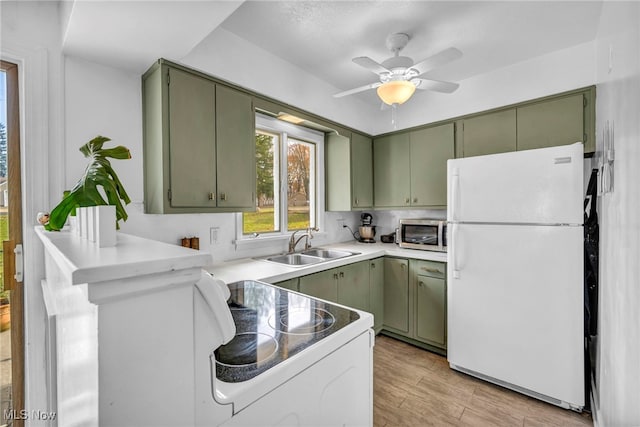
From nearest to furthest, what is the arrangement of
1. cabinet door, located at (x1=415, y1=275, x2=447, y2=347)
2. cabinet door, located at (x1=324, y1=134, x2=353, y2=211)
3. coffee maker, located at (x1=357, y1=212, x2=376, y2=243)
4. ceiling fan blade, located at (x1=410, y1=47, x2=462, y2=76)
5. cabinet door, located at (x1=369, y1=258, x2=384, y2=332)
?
ceiling fan blade, located at (x1=410, y1=47, x2=462, y2=76) < cabinet door, located at (x1=415, y1=275, x2=447, y2=347) < cabinet door, located at (x1=369, y1=258, x2=384, y2=332) < cabinet door, located at (x1=324, y1=134, x2=353, y2=211) < coffee maker, located at (x1=357, y1=212, x2=376, y2=243)

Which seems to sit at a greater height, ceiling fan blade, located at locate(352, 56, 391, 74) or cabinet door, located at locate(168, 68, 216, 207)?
ceiling fan blade, located at locate(352, 56, 391, 74)

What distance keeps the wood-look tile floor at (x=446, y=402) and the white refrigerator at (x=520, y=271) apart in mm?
82

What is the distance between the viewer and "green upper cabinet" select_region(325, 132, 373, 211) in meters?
3.13

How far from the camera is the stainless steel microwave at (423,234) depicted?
8.91 feet

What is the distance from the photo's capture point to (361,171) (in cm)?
326

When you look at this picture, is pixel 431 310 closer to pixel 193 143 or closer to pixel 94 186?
pixel 193 143

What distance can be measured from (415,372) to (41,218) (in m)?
2.56

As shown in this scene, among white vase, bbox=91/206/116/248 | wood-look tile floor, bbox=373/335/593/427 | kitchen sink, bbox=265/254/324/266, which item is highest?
white vase, bbox=91/206/116/248

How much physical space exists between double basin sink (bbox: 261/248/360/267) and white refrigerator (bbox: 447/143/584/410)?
0.96 m

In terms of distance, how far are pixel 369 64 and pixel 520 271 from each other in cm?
169

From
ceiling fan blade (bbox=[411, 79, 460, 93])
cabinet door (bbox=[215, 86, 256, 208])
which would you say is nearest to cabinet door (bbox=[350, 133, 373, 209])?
ceiling fan blade (bbox=[411, 79, 460, 93])

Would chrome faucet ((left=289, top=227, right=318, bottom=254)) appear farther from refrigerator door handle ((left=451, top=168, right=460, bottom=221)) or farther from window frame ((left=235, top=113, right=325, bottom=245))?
refrigerator door handle ((left=451, top=168, right=460, bottom=221))

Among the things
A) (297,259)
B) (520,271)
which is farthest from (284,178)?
(520,271)

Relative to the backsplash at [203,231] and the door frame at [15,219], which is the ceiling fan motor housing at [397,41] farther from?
the door frame at [15,219]
